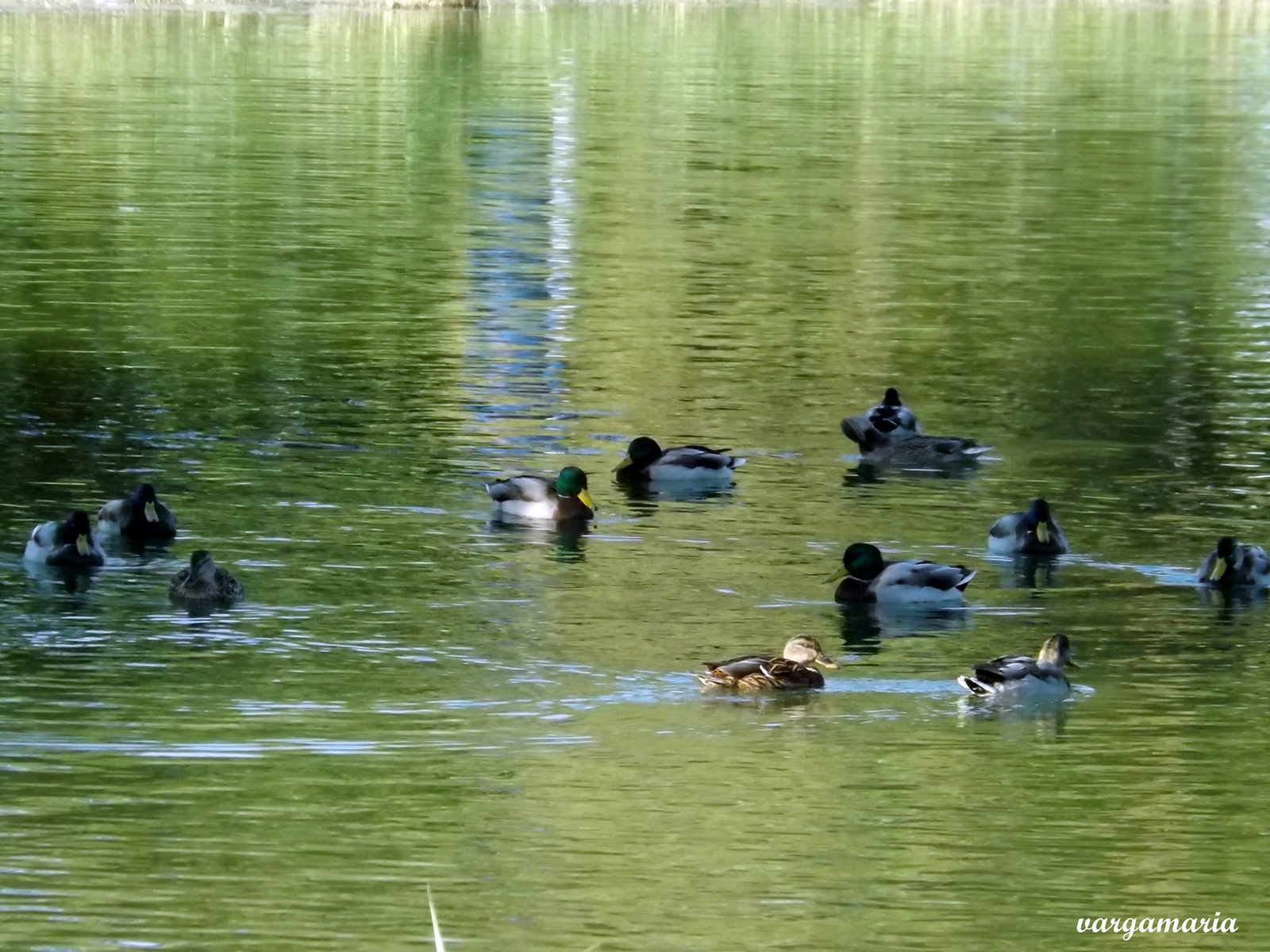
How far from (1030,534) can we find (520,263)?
1554 cm

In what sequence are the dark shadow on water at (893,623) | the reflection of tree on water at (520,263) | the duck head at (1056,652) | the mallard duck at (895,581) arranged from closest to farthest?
the duck head at (1056,652)
the dark shadow on water at (893,623)
the mallard duck at (895,581)
the reflection of tree on water at (520,263)

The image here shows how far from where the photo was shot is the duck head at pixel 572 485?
18000 mm

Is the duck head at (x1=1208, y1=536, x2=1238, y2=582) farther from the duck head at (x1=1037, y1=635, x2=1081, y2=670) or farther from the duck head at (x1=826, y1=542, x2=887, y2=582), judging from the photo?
the duck head at (x1=1037, y1=635, x2=1081, y2=670)

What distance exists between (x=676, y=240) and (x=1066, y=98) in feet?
90.4

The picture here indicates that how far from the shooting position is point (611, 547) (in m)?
17.6

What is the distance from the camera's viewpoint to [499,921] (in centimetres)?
1018

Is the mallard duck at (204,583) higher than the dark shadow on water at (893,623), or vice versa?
the mallard duck at (204,583)

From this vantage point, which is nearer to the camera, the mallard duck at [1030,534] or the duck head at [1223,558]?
the duck head at [1223,558]

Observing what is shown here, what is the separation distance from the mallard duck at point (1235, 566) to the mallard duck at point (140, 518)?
21.7 feet

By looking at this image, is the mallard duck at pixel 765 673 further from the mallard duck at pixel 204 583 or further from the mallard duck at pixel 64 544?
the mallard duck at pixel 64 544
